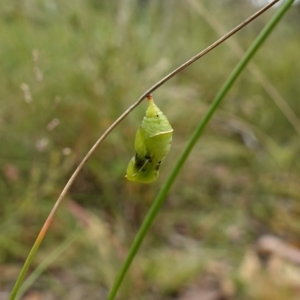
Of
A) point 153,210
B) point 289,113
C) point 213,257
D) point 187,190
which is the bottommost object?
point 213,257

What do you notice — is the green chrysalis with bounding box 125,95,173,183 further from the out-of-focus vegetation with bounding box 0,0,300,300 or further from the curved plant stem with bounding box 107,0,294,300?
the out-of-focus vegetation with bounding box 0,0,300,300

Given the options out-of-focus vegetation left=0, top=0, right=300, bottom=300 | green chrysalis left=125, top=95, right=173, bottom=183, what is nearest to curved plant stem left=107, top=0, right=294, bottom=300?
green chrysalis left=125, top=95, right=173, bottom=183

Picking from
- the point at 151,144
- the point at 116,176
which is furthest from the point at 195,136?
the point at 116,176

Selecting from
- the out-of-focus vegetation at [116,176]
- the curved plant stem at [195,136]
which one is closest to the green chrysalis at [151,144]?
the curved plant stem at [195,136]

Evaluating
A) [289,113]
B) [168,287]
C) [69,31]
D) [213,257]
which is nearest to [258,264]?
[213,257]

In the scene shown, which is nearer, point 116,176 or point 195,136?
point 195,136

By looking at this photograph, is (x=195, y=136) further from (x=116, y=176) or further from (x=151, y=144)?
(x=116, y=176)

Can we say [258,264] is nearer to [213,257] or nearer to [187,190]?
Result: [213,257]

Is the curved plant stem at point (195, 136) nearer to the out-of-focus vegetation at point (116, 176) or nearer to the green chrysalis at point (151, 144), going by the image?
the green chrysalis at point (151, 144)
